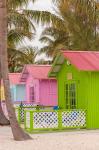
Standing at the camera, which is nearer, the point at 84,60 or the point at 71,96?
the point at 84,60

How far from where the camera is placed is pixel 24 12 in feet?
77.4

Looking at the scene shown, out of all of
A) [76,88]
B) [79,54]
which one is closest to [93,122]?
[76,88]

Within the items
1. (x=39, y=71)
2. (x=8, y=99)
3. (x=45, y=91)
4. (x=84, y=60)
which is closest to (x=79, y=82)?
(x=84, y=60)

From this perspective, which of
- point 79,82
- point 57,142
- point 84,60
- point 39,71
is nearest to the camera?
point 57,142

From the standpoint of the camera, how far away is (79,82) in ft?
A: 67.2

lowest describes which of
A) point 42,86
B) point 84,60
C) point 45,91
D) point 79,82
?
point 45,91

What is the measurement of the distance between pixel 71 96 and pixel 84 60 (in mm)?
2013

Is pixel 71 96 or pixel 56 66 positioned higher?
pixel 56 66

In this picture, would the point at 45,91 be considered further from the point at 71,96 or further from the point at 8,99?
the point at 8,99

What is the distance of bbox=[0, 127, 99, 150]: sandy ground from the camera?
14295 mm

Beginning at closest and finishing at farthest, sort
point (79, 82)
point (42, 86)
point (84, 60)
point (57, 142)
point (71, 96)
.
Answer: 1. point (57, 142)
2. point (84, 60)
3. point (79, 82)
4. point (71, 96)
5. point (42, 86)

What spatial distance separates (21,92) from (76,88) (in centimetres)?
2110

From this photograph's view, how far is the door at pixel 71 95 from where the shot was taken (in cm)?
2088

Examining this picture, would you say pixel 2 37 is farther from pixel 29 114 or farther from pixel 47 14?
pixel 47 14
